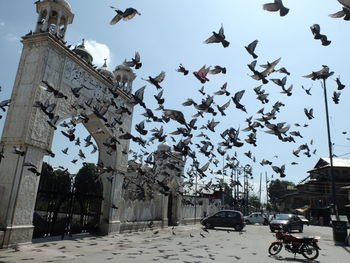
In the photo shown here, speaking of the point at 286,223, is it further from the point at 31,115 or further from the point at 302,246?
the point at 31,115

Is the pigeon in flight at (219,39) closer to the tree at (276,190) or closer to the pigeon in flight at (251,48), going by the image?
the pigeon in flight at (251,48)

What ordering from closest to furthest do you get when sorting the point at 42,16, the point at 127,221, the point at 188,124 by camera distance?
the point at 188,124 → the point at 42,16 → the point at 127,221

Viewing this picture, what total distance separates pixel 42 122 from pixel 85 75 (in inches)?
142

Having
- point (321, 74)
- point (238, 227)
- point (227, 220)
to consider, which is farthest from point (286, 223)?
point (321, 74)

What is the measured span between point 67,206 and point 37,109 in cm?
472

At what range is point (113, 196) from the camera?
49.6ft

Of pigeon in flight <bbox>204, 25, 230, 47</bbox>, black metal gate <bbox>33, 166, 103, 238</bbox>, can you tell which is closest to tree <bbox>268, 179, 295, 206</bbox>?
black metal gate <bbox>33, 166, 103, 238</bbox>

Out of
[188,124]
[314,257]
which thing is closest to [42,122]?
[188,124]

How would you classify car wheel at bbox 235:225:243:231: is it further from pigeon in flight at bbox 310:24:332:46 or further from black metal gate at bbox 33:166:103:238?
pigeon in flight at bbox 310:24:332:46

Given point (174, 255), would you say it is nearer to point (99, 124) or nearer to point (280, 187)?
point (99, 124)

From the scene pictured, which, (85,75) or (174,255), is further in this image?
(85,75)

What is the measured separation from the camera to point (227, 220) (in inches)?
960

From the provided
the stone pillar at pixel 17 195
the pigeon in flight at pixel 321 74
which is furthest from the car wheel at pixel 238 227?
the pigeon in flight at pixel 321 74

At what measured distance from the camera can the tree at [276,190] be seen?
91375 millimetres
